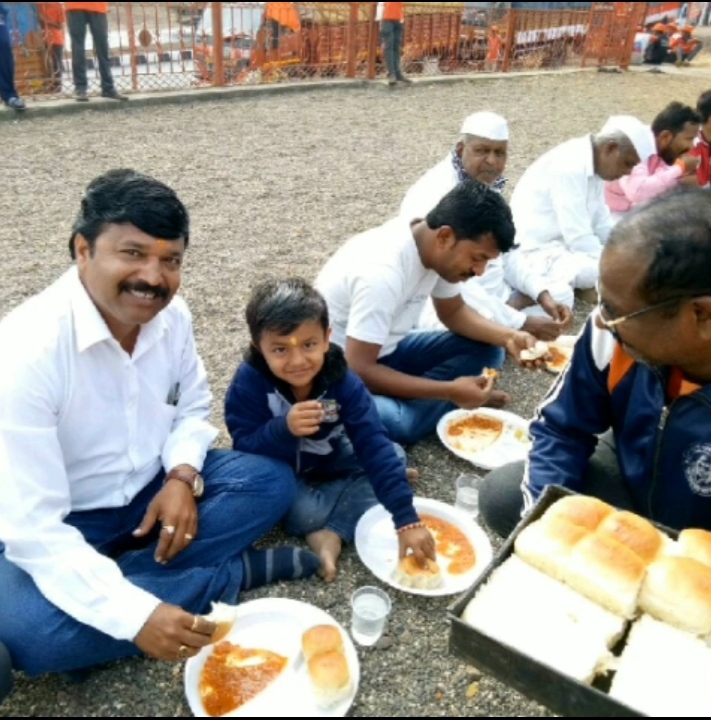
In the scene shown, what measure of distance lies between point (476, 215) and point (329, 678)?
213 cm

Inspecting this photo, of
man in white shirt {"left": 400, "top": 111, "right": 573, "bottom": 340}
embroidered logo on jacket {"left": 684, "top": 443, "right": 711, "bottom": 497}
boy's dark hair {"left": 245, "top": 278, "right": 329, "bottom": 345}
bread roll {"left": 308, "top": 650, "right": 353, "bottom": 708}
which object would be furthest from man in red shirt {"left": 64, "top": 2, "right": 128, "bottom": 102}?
embroidered logo on jacket {"left": 684, "top": 443, "right": 711, "bottom": 497}

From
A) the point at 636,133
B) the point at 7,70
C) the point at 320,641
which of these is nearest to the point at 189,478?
the point at 320,641

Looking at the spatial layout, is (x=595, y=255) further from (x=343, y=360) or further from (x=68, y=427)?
(x=68, y=427)

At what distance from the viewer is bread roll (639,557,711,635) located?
184 centimetres

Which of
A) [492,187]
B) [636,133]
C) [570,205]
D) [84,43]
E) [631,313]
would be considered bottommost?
[570,205]

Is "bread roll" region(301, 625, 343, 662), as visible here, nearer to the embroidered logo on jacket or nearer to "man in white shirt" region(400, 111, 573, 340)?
the embroidered logo on jacket

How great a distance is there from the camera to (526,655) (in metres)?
1.67

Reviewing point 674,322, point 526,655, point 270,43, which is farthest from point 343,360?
point 270,43

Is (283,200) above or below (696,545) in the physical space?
below

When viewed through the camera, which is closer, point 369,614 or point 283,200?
point 369,614

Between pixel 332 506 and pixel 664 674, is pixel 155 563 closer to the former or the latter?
pixel 332 506

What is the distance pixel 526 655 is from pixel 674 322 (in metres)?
1.09

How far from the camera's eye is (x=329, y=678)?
2357 mm

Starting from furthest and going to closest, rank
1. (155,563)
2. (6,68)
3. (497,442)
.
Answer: (6,68), (497,442), (155,563)
